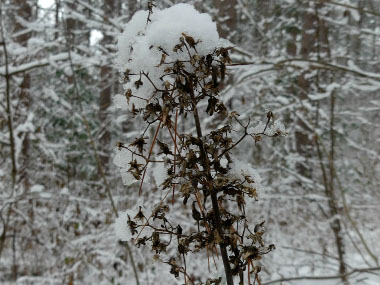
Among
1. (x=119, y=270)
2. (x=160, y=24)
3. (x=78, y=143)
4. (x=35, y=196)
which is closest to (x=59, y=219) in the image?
(x=119, y=270)

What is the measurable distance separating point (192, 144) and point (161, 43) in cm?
26

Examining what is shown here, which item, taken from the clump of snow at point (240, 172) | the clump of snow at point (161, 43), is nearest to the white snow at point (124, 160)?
the clump of snow at point (161, 43)

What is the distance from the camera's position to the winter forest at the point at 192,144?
2.94 feet

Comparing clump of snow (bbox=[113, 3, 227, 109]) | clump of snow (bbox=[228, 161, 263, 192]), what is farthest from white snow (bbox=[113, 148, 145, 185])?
clump of snow (bbox=[228, 161, 263, 192])

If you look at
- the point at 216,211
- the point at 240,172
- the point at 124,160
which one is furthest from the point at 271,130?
the point at 124,160

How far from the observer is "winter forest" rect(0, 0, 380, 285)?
2.94 feet

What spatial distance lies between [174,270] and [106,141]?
30.8 ft

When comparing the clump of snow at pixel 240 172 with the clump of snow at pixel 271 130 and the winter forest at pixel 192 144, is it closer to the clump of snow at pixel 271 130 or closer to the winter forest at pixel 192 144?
the winter forest at pixel 192 144

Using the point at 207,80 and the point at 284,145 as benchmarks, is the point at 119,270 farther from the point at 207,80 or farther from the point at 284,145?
the point at 207,80

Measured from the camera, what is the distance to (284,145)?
6.02 m

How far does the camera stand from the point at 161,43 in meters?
0.90

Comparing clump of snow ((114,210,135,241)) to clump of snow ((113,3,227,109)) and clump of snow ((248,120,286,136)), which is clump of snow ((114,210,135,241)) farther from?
clump of snow ((248,120,286,136))

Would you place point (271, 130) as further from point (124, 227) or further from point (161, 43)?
point (124, 227)

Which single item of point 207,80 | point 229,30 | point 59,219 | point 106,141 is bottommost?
point 207,80
